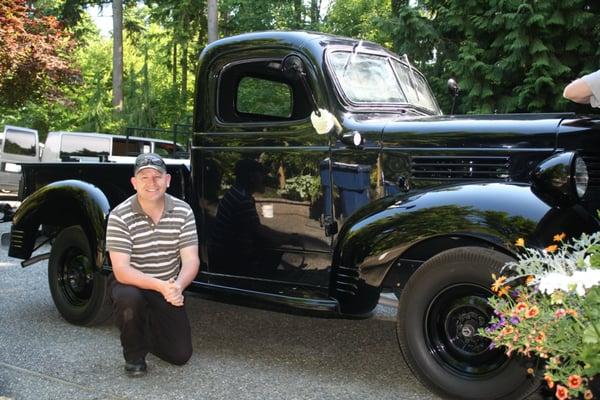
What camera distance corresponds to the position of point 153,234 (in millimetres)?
3967

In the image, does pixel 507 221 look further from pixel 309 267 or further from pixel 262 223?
pixel 262 223

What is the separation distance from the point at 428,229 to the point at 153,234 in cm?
165

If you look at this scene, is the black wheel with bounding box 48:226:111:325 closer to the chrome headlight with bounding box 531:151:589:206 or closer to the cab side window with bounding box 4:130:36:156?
the chrome headlight with bounding box 531:151:589:206

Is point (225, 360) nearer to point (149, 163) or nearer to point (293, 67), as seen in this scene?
point (149, 163)

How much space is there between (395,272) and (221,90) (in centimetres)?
177

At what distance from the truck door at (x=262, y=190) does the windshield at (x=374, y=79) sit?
11.0 inches

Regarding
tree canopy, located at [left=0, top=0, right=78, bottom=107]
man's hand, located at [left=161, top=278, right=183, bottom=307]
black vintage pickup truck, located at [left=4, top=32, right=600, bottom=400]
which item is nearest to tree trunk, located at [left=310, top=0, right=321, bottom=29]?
tree canopy, located at [left=0, top=0, right=78, bottom=107]

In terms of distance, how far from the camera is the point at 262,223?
13.8 feet

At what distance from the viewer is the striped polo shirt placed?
12.9ft

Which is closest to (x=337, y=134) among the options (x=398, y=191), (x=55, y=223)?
(x=398, y=191)

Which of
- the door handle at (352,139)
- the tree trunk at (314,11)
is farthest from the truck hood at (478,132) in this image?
the tree trunk at (314,11)

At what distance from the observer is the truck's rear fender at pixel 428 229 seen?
315 cm

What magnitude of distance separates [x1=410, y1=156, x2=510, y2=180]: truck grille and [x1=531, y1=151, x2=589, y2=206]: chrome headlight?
305mm

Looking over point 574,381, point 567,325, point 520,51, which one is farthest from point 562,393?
point 520,51
